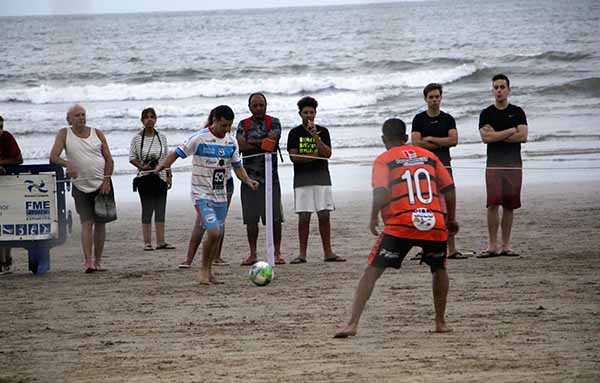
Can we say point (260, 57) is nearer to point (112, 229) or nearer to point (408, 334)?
point (112, 229)

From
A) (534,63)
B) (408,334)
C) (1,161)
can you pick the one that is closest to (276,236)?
(1,161)

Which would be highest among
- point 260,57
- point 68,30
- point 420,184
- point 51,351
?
point 260,57

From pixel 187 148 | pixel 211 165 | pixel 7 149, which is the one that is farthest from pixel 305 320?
pixel 7 149

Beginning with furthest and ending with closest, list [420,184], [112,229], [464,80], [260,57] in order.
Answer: [260,57]
[464,80]
[112,229]
[420,184]

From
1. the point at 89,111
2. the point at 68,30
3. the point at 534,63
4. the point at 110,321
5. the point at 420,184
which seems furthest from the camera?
the point at 534,63

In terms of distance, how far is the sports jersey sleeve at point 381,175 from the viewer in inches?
232

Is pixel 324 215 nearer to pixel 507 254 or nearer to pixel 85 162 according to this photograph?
pixel 507 254

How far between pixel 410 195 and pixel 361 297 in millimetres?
703

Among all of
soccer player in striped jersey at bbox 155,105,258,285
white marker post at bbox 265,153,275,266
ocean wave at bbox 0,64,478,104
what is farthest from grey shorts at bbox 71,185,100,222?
ocean wave at bbox 0,64,478,104

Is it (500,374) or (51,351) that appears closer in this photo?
(500,374)

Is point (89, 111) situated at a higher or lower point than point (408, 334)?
higher

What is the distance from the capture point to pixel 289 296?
25.2ft

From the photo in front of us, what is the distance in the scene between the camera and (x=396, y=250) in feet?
19.4

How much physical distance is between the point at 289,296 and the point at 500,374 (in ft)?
9.29
